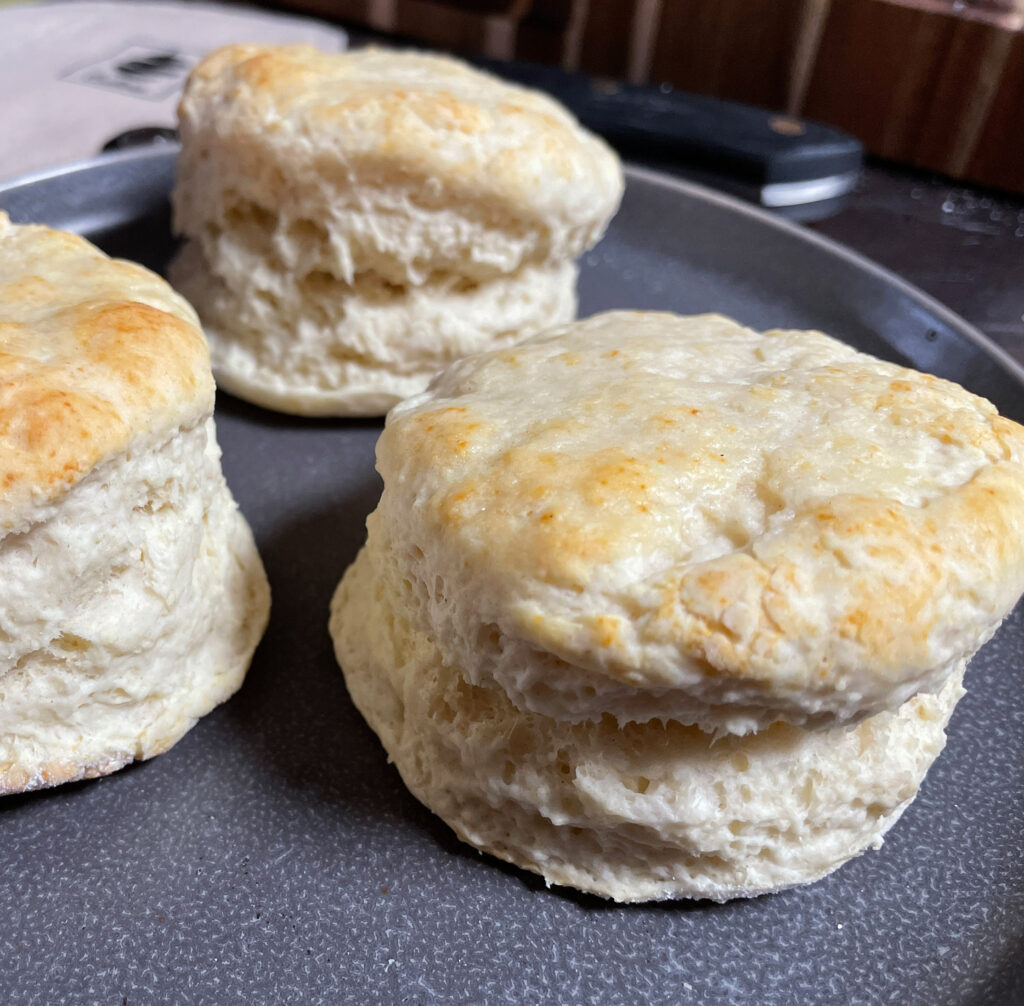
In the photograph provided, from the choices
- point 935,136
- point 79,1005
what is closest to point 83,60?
point 935,136

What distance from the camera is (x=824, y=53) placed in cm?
317

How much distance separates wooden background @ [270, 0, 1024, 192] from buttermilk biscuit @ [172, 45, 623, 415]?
158 centimetres

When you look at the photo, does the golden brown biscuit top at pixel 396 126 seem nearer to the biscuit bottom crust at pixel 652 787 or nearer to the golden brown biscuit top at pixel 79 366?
the golden brown biscuit top at pixel 79 366

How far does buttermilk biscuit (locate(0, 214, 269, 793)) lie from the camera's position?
110cm

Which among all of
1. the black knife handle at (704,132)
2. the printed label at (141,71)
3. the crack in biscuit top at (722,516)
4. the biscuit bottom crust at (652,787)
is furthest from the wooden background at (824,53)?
the biscuit bottom crust at (652,787)

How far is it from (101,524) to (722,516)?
72 cm

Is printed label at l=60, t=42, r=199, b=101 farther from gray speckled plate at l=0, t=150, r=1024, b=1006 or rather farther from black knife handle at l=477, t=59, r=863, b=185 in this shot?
gray speckled plate at l=0, t=150, r=1024, b=1006

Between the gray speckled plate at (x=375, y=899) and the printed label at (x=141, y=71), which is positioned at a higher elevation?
the printed label at (x=141, y=71)

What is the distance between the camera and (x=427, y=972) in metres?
1.12

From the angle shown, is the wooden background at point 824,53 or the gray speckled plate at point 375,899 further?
the wooden background at point 824,53

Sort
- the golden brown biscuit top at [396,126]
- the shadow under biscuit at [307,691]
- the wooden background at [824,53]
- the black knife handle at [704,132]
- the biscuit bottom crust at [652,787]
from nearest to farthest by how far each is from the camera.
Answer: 1. the biscuit bottom crust at [652,787]
2. the shadow under biscuit at [307,691]
3. the golden brown biscuit top at [396,126]
4. the black knife handle at [704,132]
5. the wooden background at [824,53]

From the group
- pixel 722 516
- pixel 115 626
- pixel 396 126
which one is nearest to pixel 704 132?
pixel 396 126

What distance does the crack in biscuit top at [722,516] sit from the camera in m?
0.98

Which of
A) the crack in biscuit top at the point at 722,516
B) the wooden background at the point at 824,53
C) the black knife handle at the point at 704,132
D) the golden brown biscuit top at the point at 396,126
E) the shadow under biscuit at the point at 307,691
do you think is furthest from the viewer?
the wooden background at the point at 824,53
